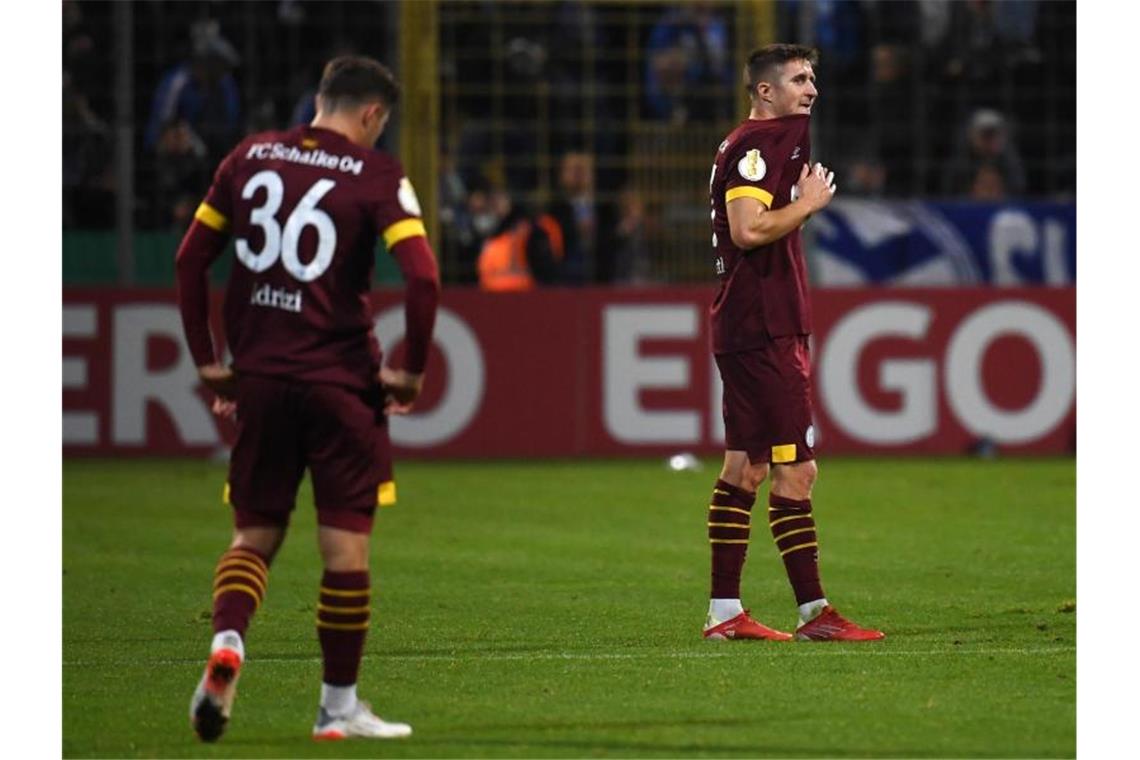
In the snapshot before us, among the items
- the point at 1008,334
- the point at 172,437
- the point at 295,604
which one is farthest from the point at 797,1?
the point at 295,604

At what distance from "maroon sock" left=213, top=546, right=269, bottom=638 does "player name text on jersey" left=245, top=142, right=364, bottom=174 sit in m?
1.06

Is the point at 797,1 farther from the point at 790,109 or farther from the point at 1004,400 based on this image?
the point at 790,109

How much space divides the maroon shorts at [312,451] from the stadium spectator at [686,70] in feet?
44.4

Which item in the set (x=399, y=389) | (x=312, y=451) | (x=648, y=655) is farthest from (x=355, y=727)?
(x=648, y=655)

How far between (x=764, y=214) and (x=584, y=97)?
1179cm

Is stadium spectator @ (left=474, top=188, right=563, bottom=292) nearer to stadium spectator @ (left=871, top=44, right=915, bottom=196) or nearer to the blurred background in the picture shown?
the blurred background

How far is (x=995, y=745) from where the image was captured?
6.21 meters

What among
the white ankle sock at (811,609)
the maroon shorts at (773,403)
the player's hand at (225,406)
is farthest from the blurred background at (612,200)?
the player's hand at (225,406)

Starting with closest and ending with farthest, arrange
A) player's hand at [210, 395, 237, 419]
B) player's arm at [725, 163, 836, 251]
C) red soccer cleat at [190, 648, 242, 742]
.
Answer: red soccer cleat at [190, 648, 242, 742] < player's hand at [210, 395, 237, 419] < player's arm at [725, 163, 836, 251]

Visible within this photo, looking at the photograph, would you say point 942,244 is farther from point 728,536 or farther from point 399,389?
point 399,389

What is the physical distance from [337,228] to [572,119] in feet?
44.5

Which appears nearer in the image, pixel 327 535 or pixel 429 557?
pixel 327 535

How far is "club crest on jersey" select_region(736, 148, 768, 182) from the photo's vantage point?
27.0 ft

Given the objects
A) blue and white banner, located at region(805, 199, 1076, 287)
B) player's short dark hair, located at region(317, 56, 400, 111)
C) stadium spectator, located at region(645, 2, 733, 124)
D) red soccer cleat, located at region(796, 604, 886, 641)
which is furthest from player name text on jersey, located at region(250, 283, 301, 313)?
stadium spectator, located at region(645, 2, 733, 124)
